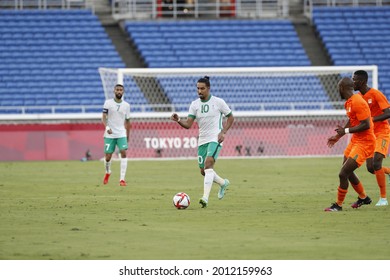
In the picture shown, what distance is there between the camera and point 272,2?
159 feet

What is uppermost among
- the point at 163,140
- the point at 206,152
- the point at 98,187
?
the point at 206,152

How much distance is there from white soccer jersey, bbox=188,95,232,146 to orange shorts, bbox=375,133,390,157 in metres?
2.73

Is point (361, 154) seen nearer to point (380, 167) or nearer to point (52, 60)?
point (380, 167)

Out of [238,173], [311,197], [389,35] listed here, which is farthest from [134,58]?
[311,197]

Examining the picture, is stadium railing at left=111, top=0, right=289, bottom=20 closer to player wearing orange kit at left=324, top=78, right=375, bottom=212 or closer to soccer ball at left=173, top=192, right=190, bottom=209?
soccer ball at left=173, top=192, right=190, bottom=209

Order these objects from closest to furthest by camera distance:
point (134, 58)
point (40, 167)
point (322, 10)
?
1. point (40, 167)
2. point (134, 58)
3. point (322, 10)

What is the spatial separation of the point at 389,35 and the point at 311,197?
92.5 ft

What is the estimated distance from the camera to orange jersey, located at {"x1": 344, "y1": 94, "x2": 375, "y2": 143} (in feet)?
52.8

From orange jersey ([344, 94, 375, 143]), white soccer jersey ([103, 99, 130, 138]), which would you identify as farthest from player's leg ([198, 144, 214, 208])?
white soccer jersey ([103, 99, 130, 138])

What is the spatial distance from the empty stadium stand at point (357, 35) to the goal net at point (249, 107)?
5122mm

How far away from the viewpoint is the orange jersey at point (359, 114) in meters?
16.1

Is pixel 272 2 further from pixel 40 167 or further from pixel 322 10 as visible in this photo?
pixel 40 167

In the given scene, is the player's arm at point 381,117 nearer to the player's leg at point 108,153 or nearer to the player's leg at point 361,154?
the player's leg at point 361,154

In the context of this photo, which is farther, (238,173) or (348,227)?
(238,173)
